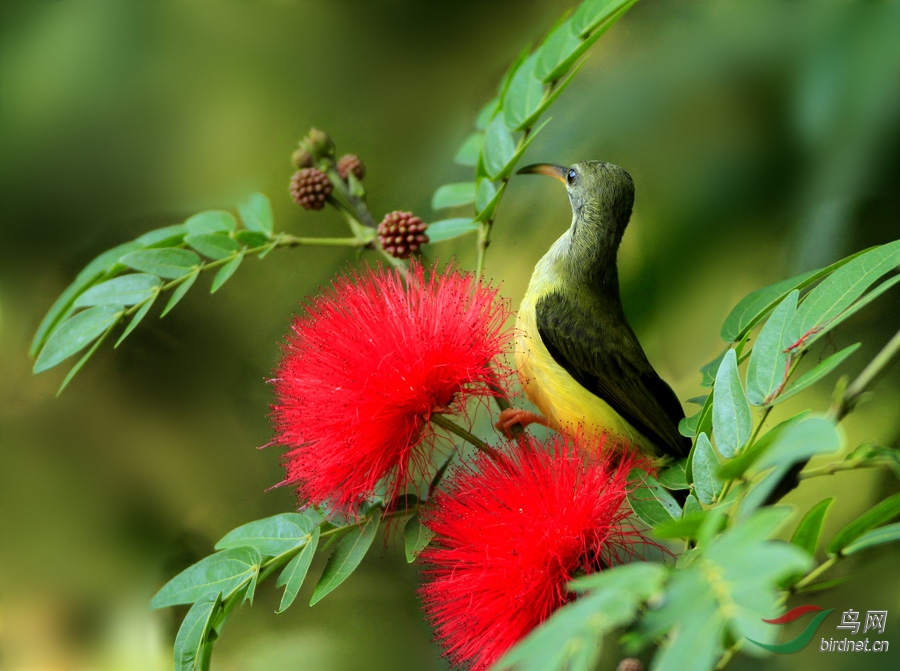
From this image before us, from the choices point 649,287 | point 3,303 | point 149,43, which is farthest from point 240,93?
point 649,287

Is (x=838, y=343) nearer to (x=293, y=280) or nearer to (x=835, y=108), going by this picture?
(x=835, y=108)

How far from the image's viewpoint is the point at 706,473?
405 mm

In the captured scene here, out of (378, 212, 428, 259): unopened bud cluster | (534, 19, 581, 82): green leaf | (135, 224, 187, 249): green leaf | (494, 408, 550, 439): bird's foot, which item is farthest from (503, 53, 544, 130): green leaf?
(135, 224, 187, 249): green leaf

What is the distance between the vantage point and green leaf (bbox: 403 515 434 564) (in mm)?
520

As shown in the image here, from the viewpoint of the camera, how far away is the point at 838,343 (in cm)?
89

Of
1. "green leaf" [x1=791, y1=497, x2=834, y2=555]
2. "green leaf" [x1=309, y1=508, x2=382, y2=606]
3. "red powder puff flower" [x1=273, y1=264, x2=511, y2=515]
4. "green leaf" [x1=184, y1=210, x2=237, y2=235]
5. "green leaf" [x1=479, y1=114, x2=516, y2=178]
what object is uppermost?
"green leaf" [x1=184, y1=210, x2=237, y2=235]

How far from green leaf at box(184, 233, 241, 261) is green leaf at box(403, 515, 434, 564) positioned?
28 centimetres

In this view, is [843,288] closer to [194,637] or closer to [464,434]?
[464,434]

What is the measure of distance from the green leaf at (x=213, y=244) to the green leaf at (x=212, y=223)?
45 millimetres

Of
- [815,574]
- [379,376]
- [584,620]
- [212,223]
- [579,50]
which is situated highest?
[212,223]

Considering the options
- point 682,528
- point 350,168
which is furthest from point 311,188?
point 682,528

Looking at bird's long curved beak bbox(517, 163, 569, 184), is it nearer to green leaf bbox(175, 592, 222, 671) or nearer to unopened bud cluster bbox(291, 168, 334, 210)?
unopened bud cluster bbox(291, 168, 334, 210)

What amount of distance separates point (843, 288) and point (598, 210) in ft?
0.79

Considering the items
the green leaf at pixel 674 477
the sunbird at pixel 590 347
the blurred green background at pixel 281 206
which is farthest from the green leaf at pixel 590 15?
the blurred green background at pixel 281 206
